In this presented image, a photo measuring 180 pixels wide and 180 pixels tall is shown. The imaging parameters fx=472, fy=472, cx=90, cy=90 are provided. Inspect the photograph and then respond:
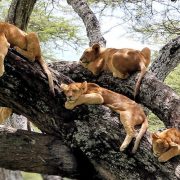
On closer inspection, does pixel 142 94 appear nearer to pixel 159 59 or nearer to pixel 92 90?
pixel 92 90

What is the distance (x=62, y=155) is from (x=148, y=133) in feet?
2.04

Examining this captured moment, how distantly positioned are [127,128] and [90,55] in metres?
1.75

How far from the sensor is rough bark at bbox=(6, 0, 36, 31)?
209 inches

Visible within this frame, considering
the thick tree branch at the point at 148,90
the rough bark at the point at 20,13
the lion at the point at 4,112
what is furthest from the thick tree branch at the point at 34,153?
the rough bark at the point at 20,13

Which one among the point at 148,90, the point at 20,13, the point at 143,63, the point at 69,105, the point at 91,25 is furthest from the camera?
the point at 91,25

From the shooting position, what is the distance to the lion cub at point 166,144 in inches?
118

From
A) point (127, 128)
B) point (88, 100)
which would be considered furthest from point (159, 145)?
point (88, 100)

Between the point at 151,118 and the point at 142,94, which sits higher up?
the point at 142,94

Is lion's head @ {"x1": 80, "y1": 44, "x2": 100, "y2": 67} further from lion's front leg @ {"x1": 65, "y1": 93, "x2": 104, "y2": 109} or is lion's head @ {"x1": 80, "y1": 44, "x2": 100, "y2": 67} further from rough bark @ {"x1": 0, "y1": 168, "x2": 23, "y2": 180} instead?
rough bark @ {"x1": 0, "y1": 168, "x2": 23, "y2": 180}

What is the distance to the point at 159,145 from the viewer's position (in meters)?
3.05

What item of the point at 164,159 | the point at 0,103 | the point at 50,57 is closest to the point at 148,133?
the point at 164,159

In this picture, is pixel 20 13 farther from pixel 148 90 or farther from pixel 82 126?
pixel 82 126

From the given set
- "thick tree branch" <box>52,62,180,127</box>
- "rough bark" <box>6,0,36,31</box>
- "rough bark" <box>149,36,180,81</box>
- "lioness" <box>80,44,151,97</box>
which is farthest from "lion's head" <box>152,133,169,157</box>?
"rough bark" <box>6,0,36,31</box>

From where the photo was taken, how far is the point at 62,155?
131 inches
